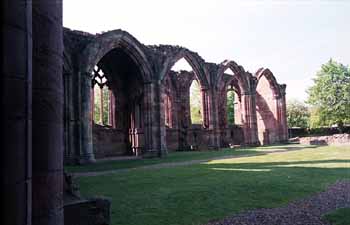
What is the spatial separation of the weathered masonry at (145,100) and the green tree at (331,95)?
921 centimetres

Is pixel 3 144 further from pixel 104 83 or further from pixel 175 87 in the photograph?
pixel 175 87


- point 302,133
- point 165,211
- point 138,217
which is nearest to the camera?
point 138,217

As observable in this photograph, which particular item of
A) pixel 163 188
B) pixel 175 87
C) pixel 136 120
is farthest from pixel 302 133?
pixel 163 188

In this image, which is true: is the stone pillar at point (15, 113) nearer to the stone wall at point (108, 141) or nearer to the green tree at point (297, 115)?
the stone wall at point (108, 141)

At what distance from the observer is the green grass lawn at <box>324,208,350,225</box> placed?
4.26 meters

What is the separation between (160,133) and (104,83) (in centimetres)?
625

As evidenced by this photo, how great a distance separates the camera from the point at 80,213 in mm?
2939

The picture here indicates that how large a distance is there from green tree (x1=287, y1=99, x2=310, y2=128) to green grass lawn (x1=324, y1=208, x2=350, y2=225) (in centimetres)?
5667

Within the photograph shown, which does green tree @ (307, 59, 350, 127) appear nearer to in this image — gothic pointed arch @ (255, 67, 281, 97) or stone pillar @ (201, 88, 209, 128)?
gothic pointed arch @ (255, 67, 281, 97)

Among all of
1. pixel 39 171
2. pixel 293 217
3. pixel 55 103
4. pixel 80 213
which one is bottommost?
pixel 293 217

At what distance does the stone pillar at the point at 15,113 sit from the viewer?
1.57 metres

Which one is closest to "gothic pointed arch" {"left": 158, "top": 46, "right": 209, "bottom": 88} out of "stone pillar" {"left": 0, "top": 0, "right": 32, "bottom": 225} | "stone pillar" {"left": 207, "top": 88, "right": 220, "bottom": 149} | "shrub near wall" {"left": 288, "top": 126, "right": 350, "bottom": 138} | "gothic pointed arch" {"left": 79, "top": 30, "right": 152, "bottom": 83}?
"stone pillar" {"left": 207, "top": 88, "right": 220, "bottom": 149}

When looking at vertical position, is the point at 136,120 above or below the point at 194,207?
above

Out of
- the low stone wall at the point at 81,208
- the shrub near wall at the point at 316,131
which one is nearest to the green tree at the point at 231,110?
the shrub near wall at the point at 316,131
